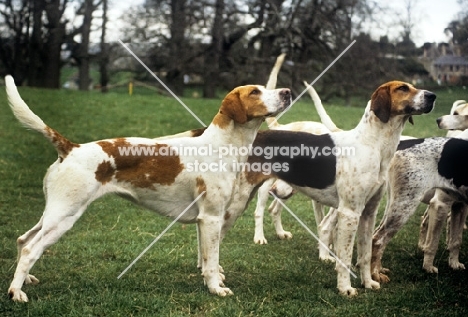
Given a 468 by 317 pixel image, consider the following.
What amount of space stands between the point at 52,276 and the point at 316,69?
15146 millimetres

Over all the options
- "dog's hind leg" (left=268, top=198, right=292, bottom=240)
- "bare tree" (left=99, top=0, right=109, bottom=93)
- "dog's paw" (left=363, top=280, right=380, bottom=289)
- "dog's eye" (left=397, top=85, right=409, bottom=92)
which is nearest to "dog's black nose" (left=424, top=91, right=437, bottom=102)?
"dog's eye" (left=397, top=85, right=409, bottom=92)

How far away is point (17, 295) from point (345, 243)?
8.76ft

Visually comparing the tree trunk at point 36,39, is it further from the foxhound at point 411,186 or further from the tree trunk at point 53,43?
the foxhound at point 411,186

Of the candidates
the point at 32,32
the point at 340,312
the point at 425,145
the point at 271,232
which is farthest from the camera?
the point at 32,32

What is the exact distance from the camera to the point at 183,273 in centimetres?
571

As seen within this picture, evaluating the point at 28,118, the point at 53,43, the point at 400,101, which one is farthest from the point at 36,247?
the point at 53,43

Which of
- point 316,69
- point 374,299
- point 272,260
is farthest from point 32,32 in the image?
point 374,299

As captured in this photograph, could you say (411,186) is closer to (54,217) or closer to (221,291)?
(221,291)

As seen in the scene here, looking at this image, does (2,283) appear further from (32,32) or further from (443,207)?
(32,32)

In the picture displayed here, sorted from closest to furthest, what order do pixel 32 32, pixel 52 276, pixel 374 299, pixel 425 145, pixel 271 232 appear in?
pixel 374 299 → pixel 52 276 → pixel 425 145 → pixel 271 232 → pixel 32 32

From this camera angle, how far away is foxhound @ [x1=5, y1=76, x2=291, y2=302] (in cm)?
466

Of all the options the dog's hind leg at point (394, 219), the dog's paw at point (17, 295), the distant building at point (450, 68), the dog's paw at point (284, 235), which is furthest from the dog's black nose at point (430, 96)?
the distant building at point (450, 68)

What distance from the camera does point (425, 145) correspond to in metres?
5.83

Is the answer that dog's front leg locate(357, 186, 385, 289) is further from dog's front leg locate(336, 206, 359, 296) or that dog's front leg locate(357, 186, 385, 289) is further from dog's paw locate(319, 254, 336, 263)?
dog's paw locate(319, 254, 336, 263)
